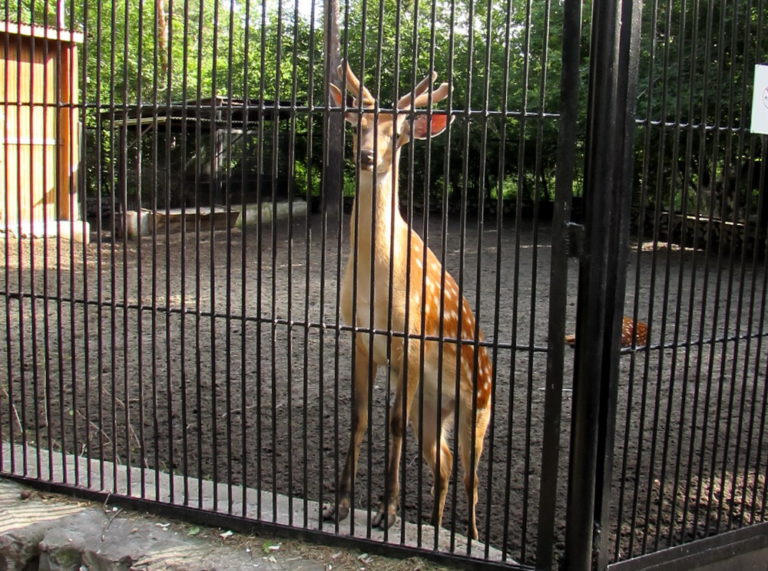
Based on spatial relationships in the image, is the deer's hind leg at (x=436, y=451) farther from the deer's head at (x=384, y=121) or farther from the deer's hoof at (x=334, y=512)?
the deer's head at (x=384, y=121)

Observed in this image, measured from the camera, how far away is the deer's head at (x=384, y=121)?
10.1 feet

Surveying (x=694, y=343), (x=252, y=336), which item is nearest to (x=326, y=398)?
(x=252, y=336)

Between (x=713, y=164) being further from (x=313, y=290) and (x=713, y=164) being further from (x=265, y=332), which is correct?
(x=313, y=290)

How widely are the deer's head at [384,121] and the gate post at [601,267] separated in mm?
575

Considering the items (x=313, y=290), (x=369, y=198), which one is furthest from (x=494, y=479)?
(x=313, y=290)

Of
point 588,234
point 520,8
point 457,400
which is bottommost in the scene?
point 457,400

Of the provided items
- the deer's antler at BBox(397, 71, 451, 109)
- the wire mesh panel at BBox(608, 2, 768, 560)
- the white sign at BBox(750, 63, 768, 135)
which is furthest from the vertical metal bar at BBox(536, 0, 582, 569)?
the white sign at BBox(750, 63, 768, 135)

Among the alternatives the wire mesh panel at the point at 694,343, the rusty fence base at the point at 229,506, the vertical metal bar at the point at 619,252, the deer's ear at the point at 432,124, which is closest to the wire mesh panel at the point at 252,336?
the rusty fence base at the point at 229,506

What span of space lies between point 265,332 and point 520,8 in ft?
32.1

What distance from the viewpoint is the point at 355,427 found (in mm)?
3676

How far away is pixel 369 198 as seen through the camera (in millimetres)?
3725

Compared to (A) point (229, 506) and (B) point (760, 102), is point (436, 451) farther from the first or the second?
(B) point (760, 102)

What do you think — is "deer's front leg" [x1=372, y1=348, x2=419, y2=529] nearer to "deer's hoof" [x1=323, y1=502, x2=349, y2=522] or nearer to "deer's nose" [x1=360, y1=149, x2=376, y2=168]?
"deer's hoof" [x1=323, y1=502, x2=349, y2=522]

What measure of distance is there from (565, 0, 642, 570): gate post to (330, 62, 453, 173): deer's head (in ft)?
1.89
